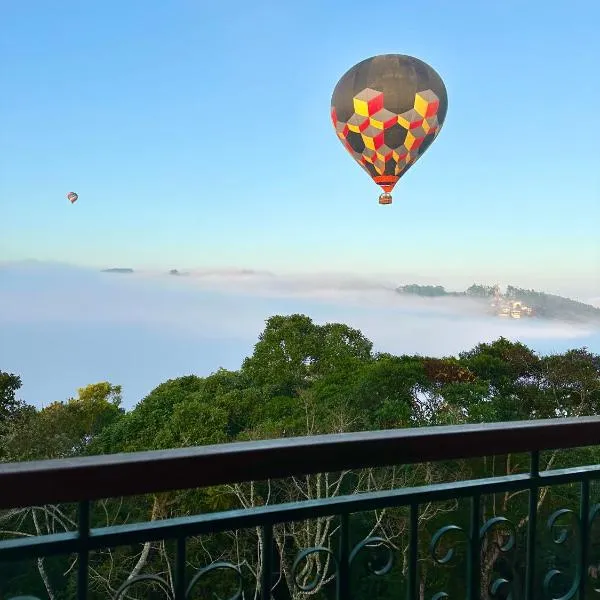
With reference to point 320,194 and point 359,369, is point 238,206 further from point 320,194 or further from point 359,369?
point 359,369

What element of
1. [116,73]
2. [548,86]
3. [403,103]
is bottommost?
[403,103]

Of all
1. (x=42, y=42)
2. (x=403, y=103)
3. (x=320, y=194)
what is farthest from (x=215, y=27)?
(x=403, y=103)

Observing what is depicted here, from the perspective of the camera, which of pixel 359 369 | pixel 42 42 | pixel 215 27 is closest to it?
pixel 359 369

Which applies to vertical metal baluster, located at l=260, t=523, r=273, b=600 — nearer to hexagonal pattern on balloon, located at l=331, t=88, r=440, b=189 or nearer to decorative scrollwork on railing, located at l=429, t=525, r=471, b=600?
decorative scrollwork on railing, located at l=429, t=525, r=471, b=600

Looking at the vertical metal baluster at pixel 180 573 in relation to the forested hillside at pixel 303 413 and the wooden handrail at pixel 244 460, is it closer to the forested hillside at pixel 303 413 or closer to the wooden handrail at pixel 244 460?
the wooden handrail at pixel 244 460

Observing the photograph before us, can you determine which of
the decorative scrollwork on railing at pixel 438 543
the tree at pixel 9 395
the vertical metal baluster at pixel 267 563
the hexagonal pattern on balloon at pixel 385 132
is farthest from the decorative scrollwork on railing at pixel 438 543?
the tree at pixel 9 395

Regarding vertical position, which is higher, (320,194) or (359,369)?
(320,194)

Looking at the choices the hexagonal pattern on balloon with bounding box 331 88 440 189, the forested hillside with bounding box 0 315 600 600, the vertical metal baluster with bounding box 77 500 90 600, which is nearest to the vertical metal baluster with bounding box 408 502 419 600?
the vertical metal baluster with bounding box 77 500 90 600
